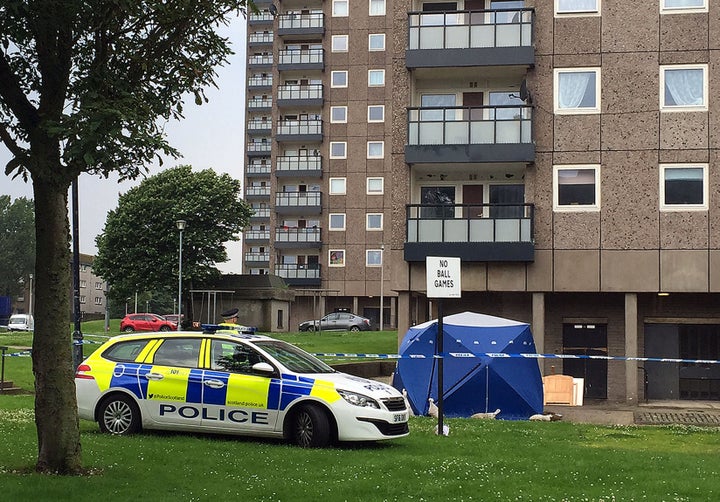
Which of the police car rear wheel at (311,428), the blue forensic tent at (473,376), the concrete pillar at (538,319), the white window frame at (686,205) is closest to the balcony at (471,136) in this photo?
the white window frame at (686,205)

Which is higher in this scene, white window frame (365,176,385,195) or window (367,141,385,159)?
window (367,141,385,159)

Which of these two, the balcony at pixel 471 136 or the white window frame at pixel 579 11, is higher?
the white window frame at pixel 579 11

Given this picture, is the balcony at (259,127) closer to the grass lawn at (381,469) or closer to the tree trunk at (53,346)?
the grass lawn at (381,469)

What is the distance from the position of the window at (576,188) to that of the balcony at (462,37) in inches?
151

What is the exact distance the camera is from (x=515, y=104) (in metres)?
30.7

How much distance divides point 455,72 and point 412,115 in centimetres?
217

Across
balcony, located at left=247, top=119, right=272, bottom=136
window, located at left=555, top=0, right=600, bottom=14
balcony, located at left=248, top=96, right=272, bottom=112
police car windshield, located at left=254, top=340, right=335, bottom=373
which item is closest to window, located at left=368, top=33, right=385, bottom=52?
balcony, located at left=248, top=96, right=272, bottom=112

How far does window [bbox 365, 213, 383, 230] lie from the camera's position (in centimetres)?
7512

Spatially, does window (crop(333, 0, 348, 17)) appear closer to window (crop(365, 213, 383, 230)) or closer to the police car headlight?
window (crop(365, 213, 383, 230))

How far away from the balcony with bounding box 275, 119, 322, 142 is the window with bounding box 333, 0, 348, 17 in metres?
8.36

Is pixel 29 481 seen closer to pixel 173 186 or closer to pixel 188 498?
pixel 188 498

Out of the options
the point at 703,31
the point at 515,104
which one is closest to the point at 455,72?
the point at 515,104

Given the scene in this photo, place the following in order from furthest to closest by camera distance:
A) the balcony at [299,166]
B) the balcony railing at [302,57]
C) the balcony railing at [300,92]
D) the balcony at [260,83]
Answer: the balcony at [260,83] < the balcony railing at [302,57] < the balcony railing at [300,92] < the balcony at [299,166]

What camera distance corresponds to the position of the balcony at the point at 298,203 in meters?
76.8
